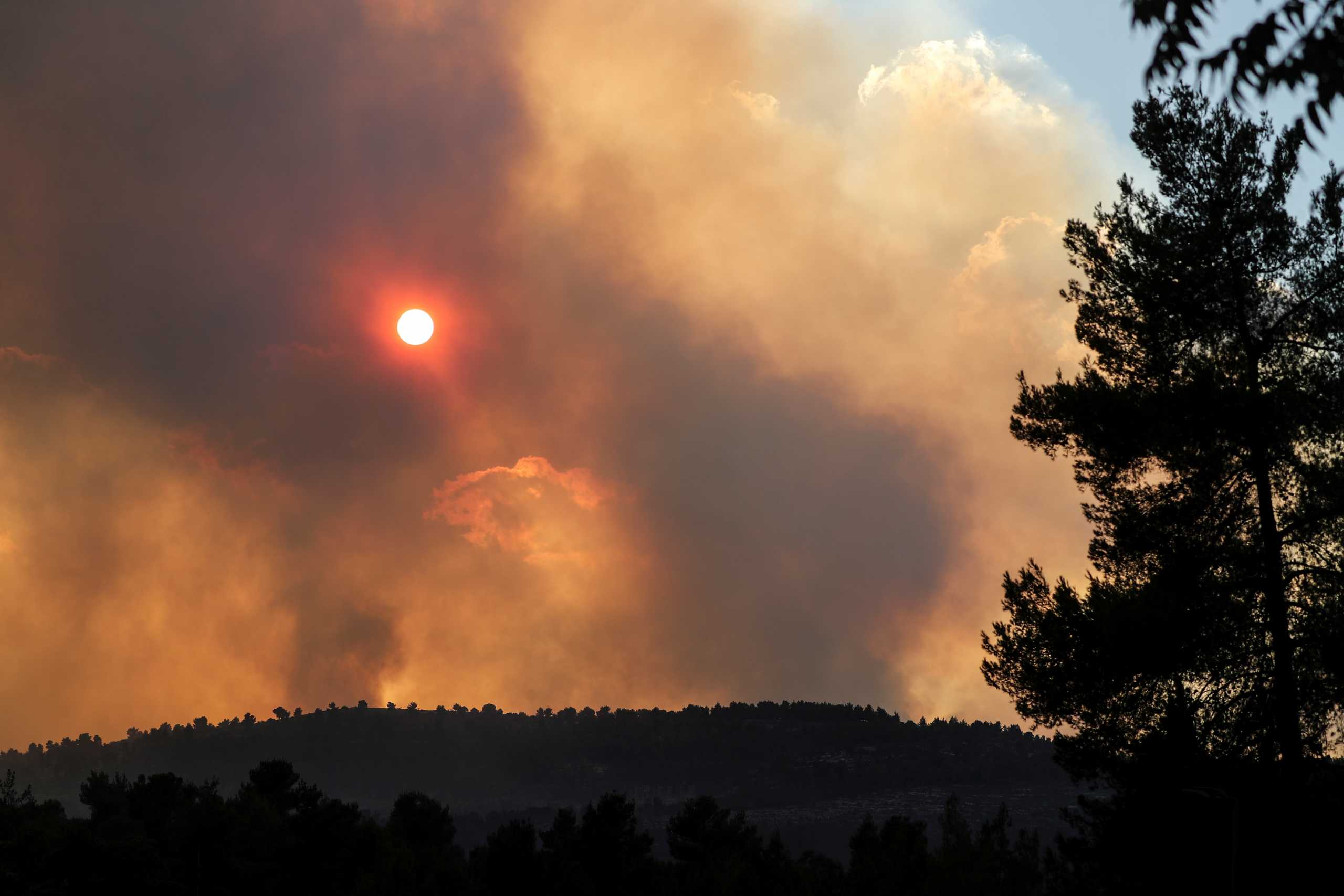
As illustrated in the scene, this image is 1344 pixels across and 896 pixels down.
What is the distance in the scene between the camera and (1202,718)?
19828mm

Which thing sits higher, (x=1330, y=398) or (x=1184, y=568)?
(x=1330, y=398)

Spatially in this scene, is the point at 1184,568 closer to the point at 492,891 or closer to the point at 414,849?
the point at 492,891

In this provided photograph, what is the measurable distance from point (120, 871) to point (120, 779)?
54.6 m

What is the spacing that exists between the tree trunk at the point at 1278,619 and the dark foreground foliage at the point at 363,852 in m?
50.3

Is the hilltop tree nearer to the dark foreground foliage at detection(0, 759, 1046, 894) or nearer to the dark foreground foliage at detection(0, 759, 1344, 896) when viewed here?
the dark foreground foliage at detection(0, 759, 1344, 896)

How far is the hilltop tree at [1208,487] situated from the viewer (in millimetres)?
18891

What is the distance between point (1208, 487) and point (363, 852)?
3002 inches

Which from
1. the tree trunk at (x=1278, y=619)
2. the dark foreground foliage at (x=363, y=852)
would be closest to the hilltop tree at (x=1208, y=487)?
the tree trunk at (x=1278, y=619)

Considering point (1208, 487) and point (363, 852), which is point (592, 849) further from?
point (1208, 487)

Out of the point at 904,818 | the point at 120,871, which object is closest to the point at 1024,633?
the point at 120,871

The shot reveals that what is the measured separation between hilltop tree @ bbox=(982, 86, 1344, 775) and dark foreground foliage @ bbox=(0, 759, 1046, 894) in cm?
4791

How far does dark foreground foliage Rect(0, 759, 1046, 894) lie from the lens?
176ft

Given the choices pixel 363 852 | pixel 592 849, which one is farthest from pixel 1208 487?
pixel 363 852

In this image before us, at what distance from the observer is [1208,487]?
19594 mm
